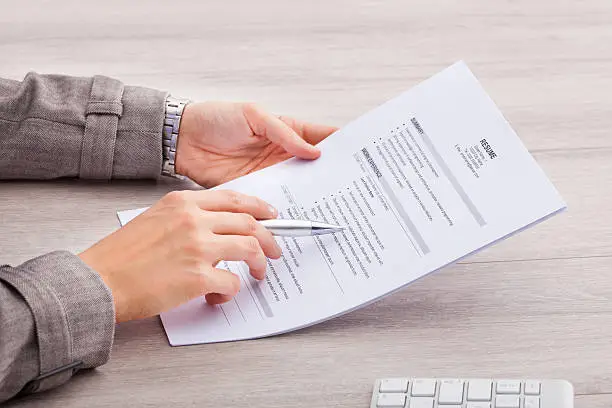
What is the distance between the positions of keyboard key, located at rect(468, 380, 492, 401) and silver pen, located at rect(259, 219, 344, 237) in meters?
0.24

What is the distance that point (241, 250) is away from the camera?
1043 millimetres

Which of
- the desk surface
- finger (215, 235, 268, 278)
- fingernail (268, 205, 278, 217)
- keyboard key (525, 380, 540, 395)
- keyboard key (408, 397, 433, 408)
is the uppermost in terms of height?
finger (215, 235, 268, 278)

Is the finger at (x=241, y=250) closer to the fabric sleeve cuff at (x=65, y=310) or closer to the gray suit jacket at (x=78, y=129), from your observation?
the fabric sleeve cuff at (x=65, y=310)

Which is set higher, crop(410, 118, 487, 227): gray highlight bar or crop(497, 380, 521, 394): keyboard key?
crop(410, 118, 487, 227): gray highlight bar

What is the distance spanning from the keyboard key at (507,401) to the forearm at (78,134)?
514 mm

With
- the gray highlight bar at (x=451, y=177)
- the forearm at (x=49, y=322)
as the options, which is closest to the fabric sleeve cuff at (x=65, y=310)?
the forearm at (x=49, y=322)

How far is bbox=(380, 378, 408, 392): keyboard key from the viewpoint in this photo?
3.04 ft

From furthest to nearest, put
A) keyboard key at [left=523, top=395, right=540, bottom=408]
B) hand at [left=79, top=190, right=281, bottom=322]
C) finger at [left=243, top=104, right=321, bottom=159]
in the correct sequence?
finger at [left=243, top=104, right=321, bottom=159]
hand at [left=79, top=190, right=281, bottom=322]
keyboard key at [left=523, top=395, right=540, bottom=408]

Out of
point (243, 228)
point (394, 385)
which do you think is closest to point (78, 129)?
point (243, 228)

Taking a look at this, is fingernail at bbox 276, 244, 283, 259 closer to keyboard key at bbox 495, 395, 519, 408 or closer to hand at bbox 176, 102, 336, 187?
hand at bbox 176, 102, 336, 187

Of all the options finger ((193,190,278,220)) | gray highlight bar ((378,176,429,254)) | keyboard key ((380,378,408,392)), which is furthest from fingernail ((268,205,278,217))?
keyboard key ((380,378,408,392))

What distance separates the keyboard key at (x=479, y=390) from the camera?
2.97 ft

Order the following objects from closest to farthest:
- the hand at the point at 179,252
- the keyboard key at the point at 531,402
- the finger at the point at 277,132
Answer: the keyboard key at the point at 531,402 → the hand at the point at 179,252 → the finger at the point at 277,132

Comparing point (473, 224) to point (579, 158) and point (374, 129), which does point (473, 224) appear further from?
point (579, 158)
